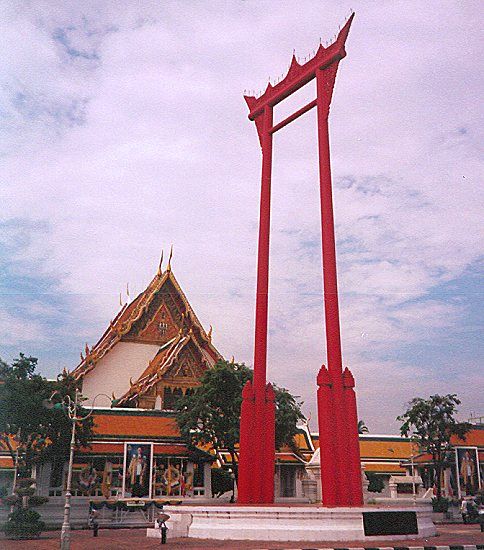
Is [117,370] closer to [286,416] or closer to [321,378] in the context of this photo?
[286,416]

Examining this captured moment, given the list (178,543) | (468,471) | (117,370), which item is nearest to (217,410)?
(117,370)

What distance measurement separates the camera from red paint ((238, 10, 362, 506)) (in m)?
16.8

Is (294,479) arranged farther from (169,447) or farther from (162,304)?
(162,304)

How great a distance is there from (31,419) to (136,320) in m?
14.2

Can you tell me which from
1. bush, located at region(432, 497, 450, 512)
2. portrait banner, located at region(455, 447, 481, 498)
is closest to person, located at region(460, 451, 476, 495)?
portrait banner, located at region(455, 447, 481, 498)

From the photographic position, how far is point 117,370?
1384 inches

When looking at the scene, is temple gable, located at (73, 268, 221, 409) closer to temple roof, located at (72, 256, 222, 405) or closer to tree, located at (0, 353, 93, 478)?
temple roof, located at (72, 256, 222, 405)

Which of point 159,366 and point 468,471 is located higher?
point 159,366

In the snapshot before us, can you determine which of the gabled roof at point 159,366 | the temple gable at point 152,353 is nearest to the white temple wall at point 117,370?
the temple gable at point 152,353

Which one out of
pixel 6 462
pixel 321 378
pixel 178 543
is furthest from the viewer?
pixel 6 462

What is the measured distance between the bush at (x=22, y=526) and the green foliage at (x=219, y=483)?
37.2 feet

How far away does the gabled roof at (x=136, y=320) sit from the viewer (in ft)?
113

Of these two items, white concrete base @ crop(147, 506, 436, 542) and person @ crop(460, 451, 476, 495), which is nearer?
white concrete base @ crop(147, 506, 436, 542)

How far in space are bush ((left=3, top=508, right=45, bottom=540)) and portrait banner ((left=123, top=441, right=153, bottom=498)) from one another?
261 inches
